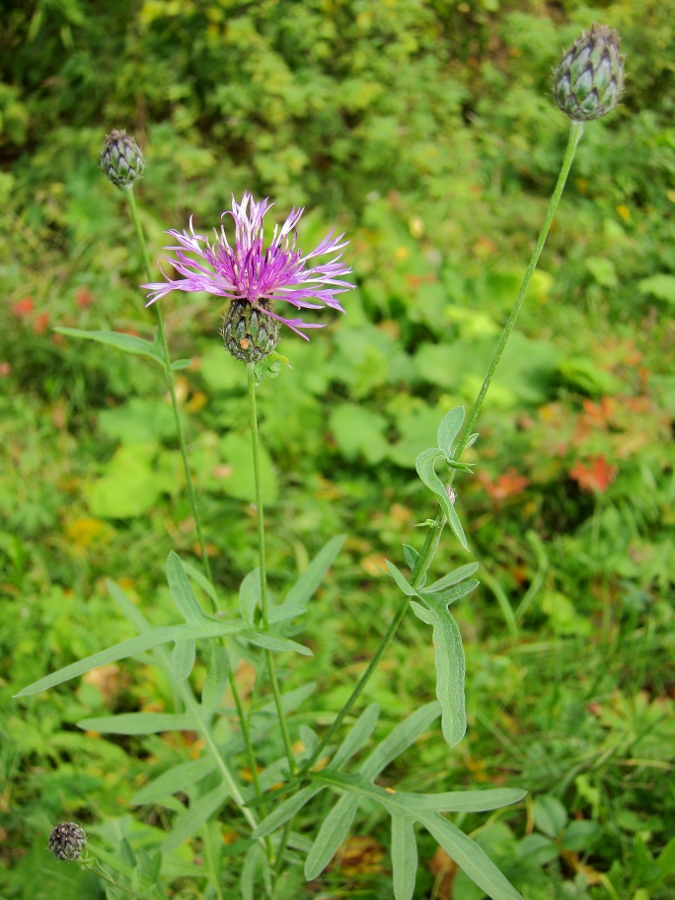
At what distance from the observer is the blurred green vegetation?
1.87 metres

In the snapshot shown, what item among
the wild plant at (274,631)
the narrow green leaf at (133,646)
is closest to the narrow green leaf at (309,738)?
the wild plant at (274,631)

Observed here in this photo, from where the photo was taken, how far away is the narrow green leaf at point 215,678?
101 cm

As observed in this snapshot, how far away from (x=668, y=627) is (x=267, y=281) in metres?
1.82

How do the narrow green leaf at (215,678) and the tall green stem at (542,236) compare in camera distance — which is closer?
the tall green stem at (542,236)

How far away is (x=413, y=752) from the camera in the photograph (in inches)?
77.4

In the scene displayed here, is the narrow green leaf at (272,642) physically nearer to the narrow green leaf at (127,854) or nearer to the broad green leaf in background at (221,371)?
the narrow green leaf at (127,854)


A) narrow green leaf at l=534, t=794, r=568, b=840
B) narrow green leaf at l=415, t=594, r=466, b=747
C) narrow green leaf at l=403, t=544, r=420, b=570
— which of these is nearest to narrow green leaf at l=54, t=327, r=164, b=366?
narrow green leaf at l=403, t=544, r=420, b=570

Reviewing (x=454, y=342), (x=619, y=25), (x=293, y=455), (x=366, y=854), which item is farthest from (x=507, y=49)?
(x=366, y=854)

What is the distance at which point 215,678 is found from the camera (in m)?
1.05

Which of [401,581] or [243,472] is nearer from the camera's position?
[401,581]

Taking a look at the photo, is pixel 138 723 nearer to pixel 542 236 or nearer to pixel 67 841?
pixel 67 841

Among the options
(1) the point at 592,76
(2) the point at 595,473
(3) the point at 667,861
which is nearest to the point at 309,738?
(3) the point at 667,861

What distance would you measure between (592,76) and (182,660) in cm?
96

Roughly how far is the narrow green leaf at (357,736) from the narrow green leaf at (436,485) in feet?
1.74
